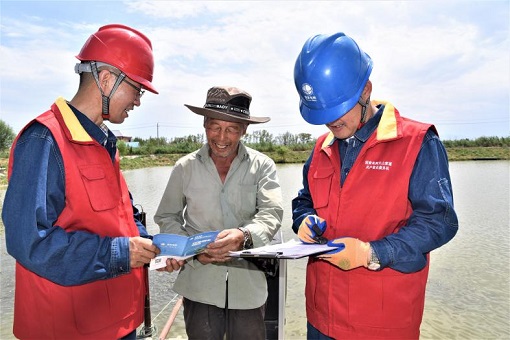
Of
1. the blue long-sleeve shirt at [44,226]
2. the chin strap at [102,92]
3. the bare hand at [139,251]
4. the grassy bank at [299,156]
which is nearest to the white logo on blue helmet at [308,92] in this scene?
the chin strap at [102,92]

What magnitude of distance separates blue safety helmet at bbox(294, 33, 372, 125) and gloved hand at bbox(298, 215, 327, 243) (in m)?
0.52

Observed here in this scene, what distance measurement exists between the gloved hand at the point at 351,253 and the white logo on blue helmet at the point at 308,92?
733 mm

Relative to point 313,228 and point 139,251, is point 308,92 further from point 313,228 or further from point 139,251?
point 139,251

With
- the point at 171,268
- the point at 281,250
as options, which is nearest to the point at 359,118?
the point at 281,250

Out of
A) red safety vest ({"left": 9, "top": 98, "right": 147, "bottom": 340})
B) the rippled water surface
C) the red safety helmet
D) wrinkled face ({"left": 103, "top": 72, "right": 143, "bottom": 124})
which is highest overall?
the red safety helmet

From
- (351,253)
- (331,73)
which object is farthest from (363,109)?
(351,253)

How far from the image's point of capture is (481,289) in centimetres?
744

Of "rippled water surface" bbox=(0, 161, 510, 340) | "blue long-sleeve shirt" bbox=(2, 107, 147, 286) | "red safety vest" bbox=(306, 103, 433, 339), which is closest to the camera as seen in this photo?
"blue long-sleeve shirt" bbox=(2, 107, 147, 286)

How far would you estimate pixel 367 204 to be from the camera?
185cm

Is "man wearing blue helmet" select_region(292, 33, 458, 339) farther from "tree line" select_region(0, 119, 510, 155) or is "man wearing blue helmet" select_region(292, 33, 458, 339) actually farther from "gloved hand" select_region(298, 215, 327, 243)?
"tree line" select_region(0, 119, 510, 155)

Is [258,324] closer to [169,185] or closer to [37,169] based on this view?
[169,185]

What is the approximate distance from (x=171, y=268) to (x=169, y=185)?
0.64 meters

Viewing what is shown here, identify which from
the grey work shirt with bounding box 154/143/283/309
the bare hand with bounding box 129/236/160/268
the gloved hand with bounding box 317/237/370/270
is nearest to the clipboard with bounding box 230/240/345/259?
the gloved hand with bounding box 317/237/370/270

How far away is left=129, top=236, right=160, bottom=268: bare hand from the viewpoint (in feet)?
5.93
